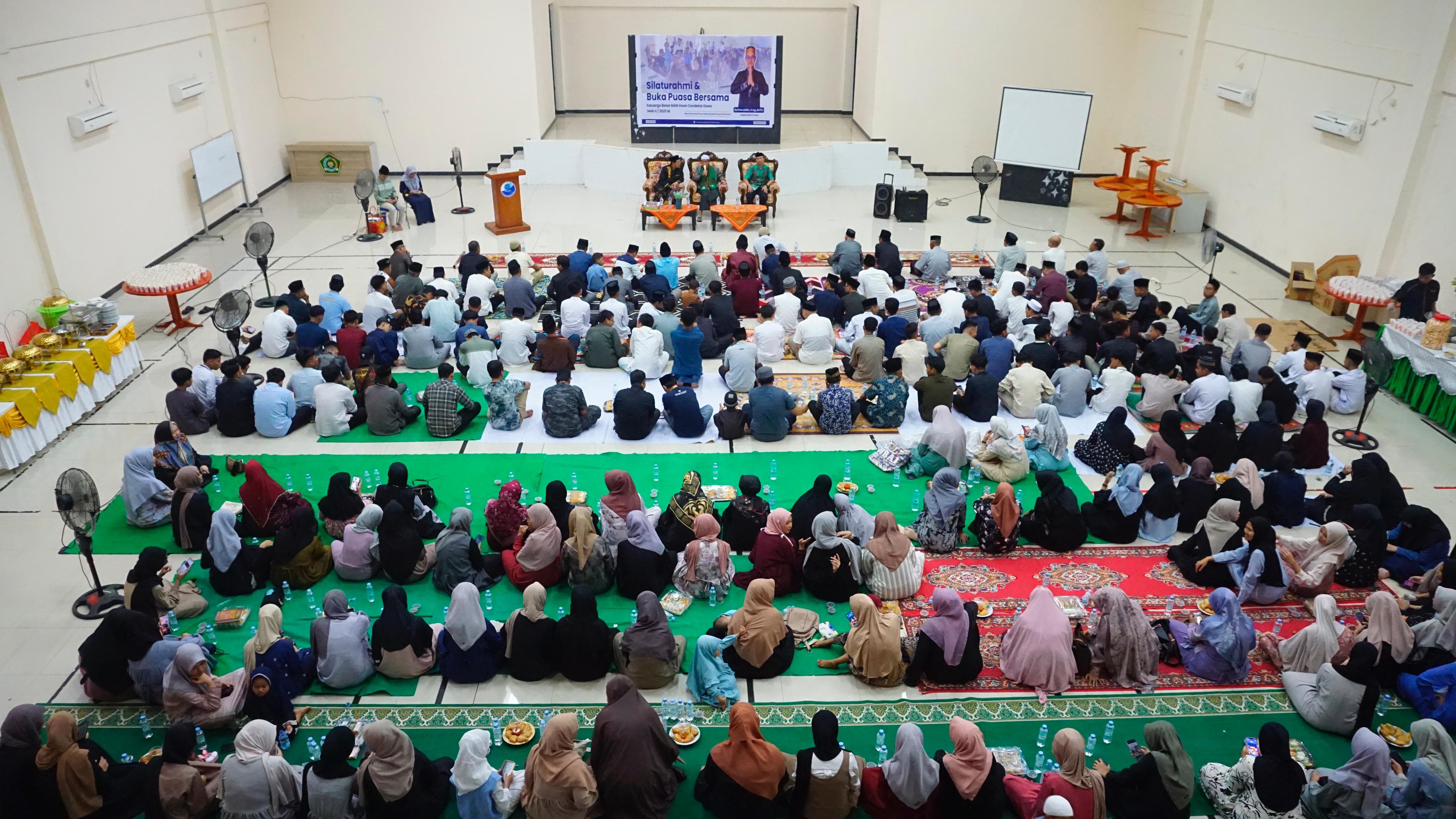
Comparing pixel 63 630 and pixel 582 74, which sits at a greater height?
pixel 582 74

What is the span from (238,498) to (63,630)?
6.86 feet

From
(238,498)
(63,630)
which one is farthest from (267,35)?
(63,630)

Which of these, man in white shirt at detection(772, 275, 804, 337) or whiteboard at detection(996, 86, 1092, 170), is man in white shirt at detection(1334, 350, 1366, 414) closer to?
man in white shirt at detection(772, 275, 804, 337)

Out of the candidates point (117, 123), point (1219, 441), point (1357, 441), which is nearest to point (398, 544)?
point (1219, 441)

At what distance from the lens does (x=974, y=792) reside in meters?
5.79

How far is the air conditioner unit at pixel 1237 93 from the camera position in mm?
16109

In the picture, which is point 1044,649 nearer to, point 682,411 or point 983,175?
point 682,411

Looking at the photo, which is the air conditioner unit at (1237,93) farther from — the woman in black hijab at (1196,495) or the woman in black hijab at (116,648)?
the woman in black hijab at (116,648)

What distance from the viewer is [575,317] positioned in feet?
41.1

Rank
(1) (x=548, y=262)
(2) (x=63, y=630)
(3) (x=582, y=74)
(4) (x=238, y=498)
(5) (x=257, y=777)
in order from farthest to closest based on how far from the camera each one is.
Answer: (3) (x=582, y=74)
(1) (x=548, y=262)
(4) (x=238, y=498)
(2) (x=63, y=630)
(5) (x=257, y=777)

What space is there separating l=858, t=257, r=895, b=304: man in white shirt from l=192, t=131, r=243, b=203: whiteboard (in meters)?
11.1

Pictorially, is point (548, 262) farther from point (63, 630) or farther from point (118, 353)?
point (63, 630)

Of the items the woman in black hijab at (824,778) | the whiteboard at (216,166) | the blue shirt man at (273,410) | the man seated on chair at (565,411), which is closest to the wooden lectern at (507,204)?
the whiteboard at (216,166)

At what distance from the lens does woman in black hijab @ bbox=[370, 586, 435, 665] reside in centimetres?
687
